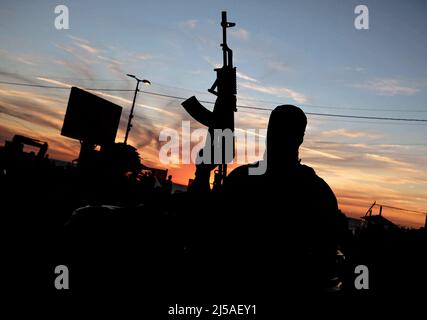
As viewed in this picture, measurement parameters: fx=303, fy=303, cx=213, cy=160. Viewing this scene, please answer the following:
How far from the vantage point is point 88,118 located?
22.5 m

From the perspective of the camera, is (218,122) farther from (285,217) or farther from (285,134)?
(285,217)

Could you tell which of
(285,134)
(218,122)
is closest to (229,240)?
(285,134)

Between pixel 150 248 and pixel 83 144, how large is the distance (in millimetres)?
20835

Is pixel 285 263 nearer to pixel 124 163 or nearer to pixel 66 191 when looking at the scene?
pixel 66 191

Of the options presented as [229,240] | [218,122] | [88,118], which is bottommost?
[229,240]

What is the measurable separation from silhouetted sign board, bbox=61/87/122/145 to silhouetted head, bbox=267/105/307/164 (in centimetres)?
2144

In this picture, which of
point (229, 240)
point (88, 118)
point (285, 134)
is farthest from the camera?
point (88, 118)

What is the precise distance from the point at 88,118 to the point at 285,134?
23057mm

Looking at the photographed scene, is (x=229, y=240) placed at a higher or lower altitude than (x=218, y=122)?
lower

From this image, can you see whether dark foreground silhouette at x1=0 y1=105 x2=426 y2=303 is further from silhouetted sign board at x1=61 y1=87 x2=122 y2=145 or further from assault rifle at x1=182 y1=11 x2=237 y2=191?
silhouetted sign board at x1=61 y1=87 x2=122 y2=145

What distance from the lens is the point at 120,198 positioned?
39.8 ft

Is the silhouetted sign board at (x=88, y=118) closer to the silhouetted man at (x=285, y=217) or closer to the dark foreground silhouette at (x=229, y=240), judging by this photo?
the dark foreground silhouette at (x=229, y=240)

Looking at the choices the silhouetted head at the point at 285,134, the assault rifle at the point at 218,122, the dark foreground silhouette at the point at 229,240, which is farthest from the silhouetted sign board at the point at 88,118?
the silhouetted head at the point at 285,134

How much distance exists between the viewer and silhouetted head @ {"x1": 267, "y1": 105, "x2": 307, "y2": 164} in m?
1.83
